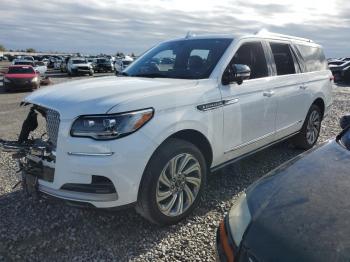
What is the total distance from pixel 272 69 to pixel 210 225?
2.30 m

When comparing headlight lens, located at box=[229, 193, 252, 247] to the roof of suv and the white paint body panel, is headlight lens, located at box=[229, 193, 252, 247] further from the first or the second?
the roof of suv

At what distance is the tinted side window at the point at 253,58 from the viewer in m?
4.27

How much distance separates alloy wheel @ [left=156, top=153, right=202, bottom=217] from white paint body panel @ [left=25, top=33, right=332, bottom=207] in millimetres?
280

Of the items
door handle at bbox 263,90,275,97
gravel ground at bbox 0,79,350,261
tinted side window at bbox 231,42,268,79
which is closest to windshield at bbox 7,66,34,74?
gravel ground at bbox 0,79,350,261

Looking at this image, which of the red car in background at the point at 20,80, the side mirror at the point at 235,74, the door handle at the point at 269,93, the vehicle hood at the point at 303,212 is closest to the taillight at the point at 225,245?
the vehicle hood at the point at 303,212

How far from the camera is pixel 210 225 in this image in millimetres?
3572

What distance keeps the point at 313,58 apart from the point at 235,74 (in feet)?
9.10

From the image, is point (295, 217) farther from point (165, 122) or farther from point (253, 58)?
point (253, 58)

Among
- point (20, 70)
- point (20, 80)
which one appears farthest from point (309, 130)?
point (20, 70)

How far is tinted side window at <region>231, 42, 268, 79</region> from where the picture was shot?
14.0 ft

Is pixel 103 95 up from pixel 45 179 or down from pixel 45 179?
up

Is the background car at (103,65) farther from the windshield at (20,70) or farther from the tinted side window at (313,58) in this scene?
the tinted side window at (313,58)

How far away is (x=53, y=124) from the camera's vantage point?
3.22 metres

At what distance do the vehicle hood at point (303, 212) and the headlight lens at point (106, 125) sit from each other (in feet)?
3.68
